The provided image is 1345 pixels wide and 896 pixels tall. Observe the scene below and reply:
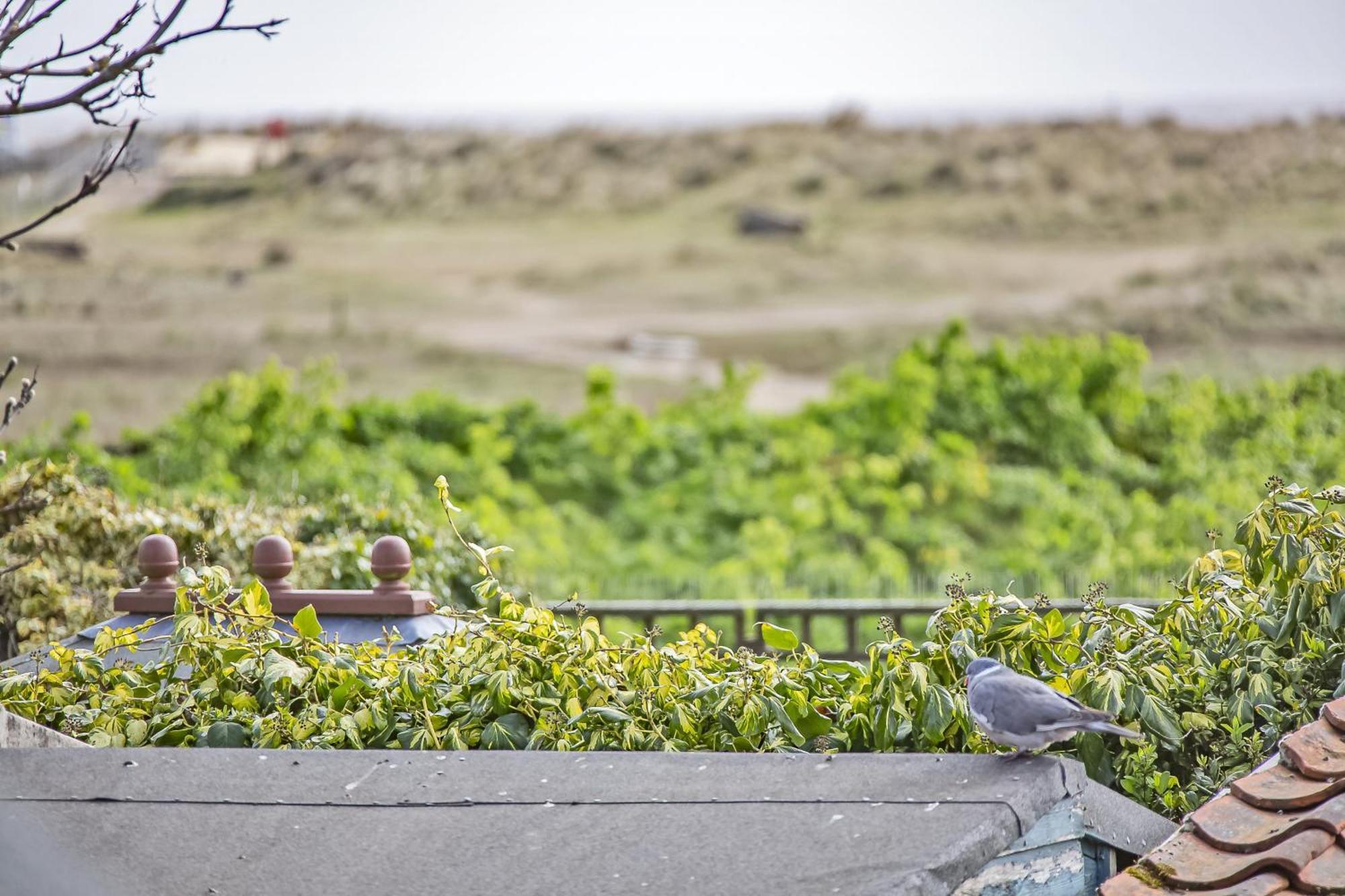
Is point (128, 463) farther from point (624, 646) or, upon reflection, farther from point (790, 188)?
point (790, 188)

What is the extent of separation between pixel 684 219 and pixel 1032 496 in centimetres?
2136

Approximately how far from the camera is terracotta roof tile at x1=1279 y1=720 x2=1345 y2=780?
305 cm

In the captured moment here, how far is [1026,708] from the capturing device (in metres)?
2.79

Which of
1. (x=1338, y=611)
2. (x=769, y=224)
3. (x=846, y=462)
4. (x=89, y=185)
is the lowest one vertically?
(x=846, y=462)

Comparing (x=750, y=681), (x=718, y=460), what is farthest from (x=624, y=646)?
(x=718, y=460)

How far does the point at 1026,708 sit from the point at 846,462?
44.5 feet

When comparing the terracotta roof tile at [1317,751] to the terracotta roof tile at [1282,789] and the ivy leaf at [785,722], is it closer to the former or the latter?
the terracotta roof tile at [1282,789]

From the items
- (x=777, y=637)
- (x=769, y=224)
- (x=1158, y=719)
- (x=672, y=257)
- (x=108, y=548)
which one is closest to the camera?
(x=1158, y=719)

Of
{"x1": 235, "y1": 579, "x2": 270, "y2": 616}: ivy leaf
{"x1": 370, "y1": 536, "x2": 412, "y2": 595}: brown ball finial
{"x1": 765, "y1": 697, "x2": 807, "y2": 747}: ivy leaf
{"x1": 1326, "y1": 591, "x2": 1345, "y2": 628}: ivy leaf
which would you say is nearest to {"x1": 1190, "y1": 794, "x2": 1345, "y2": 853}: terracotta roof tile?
{"x1": 1326, "y1": 591, "x2": 1345, "y2": 628}: ivy leaf

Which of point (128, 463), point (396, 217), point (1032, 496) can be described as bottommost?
point (1032, 496)

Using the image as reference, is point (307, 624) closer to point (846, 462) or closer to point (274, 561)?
point (274, 561)

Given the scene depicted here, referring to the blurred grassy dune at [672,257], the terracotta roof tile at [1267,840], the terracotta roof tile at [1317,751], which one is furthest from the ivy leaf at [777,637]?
the blurred grassy dune at [672,257]

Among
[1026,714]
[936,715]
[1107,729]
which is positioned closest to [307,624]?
[936,715]

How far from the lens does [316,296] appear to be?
31984 millimetres
